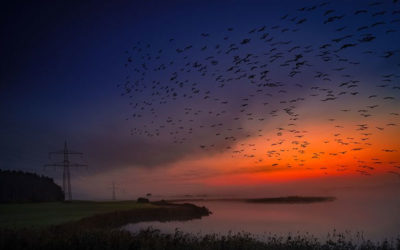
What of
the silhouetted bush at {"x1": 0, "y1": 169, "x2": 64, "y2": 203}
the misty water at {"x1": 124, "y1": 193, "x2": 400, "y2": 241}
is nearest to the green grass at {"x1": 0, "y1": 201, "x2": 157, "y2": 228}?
the misty water at {"x1": 124, "y1": 193, "x2": 400, "y2": 241}

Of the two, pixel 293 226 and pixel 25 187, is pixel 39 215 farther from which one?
pixel 25 187

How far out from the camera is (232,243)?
17312mm

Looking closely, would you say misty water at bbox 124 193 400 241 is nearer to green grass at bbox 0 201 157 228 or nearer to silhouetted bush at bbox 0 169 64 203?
green grass at bbox 0 201 157 228

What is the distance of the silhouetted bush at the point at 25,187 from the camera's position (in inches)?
5143

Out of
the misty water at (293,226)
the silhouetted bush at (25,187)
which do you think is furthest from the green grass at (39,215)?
the silhouetted bush at (25,187)

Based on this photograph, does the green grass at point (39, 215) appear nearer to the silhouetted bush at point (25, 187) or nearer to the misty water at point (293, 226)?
the misty water at point (293, 226)

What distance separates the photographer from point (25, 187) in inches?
5610

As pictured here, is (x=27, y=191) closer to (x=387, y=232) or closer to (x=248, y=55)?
(x=387, y=232)

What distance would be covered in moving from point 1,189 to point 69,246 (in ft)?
443

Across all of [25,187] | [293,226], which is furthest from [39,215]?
[25,187]

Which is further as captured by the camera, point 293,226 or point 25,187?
point 25,187

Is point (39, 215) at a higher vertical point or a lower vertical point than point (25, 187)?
lower

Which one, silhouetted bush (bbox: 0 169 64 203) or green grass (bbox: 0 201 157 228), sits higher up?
silhouetted bush (bbox: 0 169 64 203)

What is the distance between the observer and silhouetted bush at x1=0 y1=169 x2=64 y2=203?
130625mm
